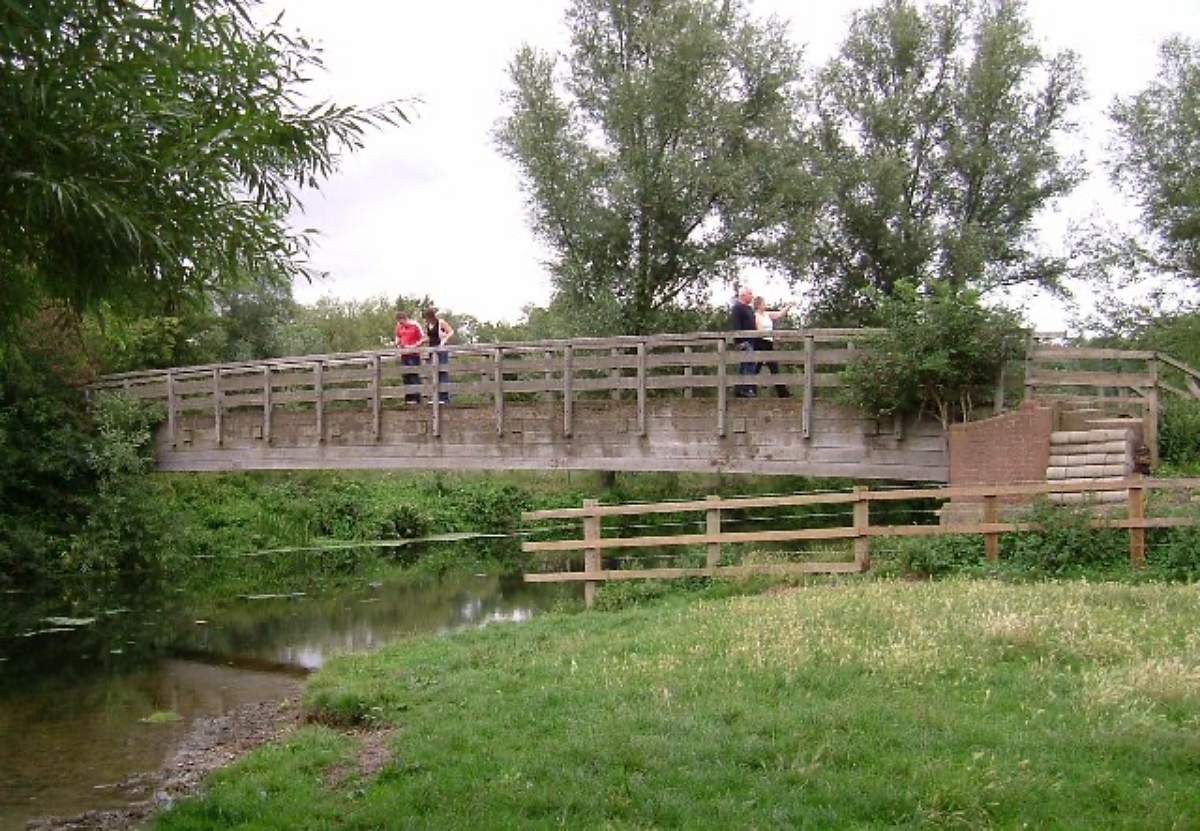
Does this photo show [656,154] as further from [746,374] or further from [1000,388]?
[1000,388]

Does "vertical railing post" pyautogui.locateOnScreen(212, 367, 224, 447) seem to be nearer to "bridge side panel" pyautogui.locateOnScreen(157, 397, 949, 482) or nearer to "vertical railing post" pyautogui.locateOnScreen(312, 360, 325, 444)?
"bridge side panel" pyautogui.locateOnScreen(157, 397, 949, 482)

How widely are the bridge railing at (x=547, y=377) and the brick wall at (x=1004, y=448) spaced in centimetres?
208

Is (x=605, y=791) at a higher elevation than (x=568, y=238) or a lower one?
lower

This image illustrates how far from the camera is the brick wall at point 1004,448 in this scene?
14828 mm

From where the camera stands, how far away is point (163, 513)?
25.1m

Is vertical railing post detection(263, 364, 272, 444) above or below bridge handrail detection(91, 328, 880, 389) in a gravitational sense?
below

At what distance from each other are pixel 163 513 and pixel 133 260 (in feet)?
67.5

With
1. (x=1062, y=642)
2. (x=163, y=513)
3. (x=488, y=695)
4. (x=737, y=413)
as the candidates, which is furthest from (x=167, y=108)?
(x=163, y=513)

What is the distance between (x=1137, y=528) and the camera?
12398 mm

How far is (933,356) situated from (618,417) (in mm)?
5394

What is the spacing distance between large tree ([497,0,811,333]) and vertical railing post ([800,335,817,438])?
1128cm

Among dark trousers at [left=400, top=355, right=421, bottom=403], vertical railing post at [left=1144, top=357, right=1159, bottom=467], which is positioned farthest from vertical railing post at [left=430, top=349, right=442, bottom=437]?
vertical railing post at [left=1144, top=357, right=1159, bottom=467]

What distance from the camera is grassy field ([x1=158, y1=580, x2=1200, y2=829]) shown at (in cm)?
609

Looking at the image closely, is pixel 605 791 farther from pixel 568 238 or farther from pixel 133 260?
pixel 568 238
